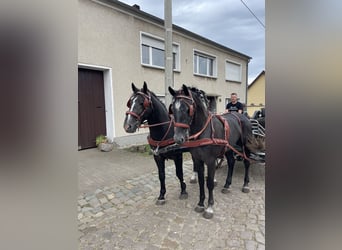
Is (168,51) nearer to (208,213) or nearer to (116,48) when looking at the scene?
(116,48)

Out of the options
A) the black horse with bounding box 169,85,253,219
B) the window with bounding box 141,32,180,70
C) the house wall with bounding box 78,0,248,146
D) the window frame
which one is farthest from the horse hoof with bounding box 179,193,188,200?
the window frame

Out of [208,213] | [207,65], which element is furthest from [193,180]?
[207,65]

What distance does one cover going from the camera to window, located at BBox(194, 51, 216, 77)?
36.1 ft

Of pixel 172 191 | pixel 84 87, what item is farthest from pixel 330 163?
pixel 84 87

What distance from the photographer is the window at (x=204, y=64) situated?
1100 cm

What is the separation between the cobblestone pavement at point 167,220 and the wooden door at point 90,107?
3318mm

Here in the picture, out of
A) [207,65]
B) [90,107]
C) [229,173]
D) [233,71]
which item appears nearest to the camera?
[229,173]

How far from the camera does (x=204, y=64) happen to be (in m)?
11.8

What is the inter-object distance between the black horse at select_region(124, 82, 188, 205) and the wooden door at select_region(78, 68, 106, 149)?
4.25 metres

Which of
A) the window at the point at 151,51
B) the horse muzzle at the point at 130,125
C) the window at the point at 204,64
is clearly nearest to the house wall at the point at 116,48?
the window at the point at 151,51

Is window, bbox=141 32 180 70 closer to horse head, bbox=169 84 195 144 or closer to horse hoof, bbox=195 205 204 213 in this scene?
horse head, bbox=169 84 195 144

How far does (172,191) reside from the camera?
3.59 m

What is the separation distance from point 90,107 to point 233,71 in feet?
35.2

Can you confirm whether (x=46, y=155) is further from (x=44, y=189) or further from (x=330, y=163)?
(x=330, y=163)
